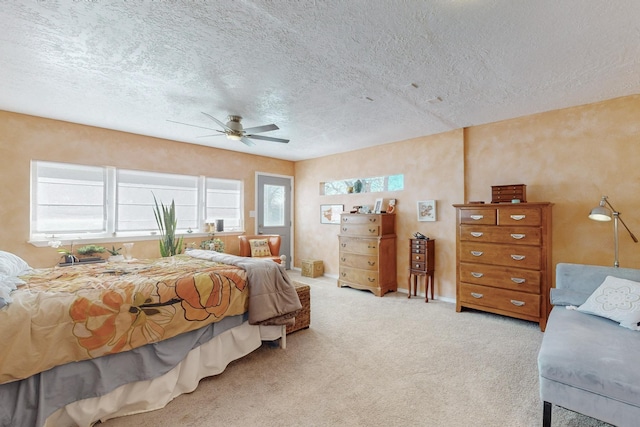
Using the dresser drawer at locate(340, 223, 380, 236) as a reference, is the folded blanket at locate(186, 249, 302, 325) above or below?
below

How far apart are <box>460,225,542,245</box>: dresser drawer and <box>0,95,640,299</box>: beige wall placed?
1.77ft

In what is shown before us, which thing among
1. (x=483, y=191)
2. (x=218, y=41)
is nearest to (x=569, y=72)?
(x=483, y=191)

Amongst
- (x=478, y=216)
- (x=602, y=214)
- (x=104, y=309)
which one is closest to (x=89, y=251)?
(x=104, y=309)

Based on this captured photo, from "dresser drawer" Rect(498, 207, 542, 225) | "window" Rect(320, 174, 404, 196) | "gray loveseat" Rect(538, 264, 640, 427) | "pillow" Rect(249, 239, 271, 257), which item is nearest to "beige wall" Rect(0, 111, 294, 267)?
"pillow" Rect(249, 239, 271, 257)

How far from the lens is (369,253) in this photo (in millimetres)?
4715

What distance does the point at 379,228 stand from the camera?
4.66 metres

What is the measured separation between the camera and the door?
6125mm

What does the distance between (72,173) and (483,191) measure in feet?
19.5

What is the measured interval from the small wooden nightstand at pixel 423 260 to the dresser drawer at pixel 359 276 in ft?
1.93

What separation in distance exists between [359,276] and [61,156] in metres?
4.77

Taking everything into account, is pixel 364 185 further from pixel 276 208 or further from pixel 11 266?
pixel 11 266

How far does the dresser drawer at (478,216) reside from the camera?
138 inches

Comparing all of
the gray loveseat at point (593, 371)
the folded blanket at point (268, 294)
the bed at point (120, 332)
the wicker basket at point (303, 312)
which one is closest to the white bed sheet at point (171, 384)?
the bed at point (120, 332)

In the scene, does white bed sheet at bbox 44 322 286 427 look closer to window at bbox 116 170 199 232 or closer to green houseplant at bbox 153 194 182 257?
green houseplant at bbox 153 194 182 257
